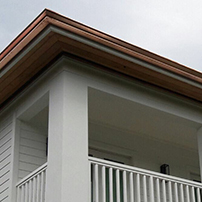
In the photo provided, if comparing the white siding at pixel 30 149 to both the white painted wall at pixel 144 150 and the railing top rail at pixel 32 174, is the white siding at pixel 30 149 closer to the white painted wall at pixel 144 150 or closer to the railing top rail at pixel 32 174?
the railing top rail at pixel 32 174

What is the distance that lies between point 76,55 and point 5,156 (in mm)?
2447

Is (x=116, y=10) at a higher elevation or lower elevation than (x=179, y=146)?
higher

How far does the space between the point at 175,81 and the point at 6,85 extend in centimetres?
282

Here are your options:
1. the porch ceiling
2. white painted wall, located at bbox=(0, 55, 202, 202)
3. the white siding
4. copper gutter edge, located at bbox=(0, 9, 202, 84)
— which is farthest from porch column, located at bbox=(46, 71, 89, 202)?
the white siding

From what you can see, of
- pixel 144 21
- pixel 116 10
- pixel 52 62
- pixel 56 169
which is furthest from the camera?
pixel 144 21

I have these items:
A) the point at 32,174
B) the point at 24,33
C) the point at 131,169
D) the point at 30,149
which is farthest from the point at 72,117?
the point at 30,149

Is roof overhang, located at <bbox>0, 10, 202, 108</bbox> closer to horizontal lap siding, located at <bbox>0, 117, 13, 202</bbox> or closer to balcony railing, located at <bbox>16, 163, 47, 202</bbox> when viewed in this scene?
horizontal lap siding, located at <bbox>0, 117, 13, 202</bbox>

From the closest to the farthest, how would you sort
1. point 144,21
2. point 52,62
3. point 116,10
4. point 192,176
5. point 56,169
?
point 56,169 → point 52,62 → point 192,176 → point 116,10 → point 144,21

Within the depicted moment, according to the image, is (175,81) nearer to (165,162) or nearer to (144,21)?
(165,162)

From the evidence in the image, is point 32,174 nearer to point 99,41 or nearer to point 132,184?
point 132,184

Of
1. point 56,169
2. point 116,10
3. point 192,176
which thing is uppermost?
point 116,10

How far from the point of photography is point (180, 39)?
25406mm

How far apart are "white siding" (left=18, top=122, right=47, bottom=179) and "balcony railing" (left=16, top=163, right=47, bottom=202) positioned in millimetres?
418

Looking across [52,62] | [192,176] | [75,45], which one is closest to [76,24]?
[75,45]
